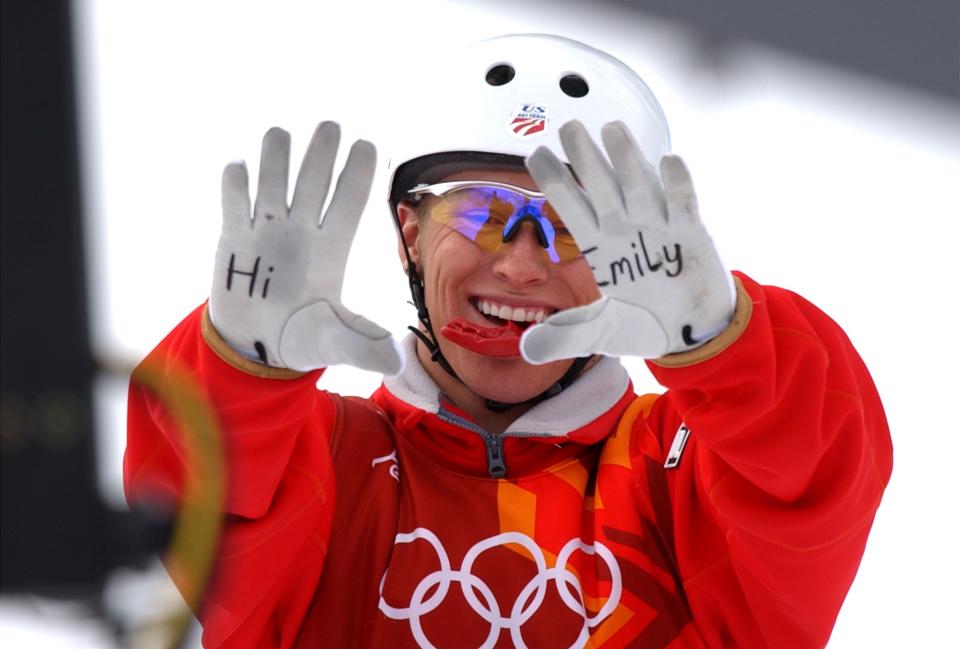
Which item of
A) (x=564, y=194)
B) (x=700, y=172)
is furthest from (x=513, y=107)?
(x=700, y=172)

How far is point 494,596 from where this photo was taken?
2.95 metres

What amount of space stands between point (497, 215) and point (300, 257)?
2.65 feet

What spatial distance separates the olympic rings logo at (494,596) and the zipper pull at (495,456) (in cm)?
17

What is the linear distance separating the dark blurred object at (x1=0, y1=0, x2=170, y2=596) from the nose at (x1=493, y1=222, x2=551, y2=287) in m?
1.86

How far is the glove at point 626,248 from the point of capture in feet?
8.01

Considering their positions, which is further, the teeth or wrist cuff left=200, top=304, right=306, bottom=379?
the teeth

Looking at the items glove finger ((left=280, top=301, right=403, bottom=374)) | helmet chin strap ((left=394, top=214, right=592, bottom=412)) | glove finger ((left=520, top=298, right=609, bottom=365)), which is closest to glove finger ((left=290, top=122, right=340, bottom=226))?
glove finger ((left=280, top=301, right=403, bottom=374))

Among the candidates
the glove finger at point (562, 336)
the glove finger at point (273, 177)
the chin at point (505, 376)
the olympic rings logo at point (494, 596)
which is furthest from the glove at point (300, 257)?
the chin at point (505, 376)

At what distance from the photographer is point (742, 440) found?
262 centimetres

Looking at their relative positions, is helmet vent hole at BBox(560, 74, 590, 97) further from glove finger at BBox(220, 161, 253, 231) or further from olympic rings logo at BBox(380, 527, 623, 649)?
glove finger at BBox(220, 161, 253, 231)

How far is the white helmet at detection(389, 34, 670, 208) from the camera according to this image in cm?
331

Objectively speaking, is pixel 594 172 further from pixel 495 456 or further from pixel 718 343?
pixel 495 456

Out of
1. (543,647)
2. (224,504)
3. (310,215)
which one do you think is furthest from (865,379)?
(224,504)

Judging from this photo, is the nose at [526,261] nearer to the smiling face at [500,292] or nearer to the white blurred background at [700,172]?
the smiling face at [500,292]
